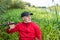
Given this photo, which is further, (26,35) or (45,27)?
(45,27)

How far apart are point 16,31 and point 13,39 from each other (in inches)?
31.1

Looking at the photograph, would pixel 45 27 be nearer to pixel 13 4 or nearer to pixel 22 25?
pixel 22 25

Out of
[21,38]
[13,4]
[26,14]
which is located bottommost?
[13,4]

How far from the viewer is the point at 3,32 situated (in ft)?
30.4

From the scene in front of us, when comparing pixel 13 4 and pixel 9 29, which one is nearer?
pixel 9 29

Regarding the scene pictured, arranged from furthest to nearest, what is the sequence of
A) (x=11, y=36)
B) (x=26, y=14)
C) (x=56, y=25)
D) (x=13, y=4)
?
(x=13, y=4) → (x=56, y=25) → (x=11, y=36) → (x=26, y=14)

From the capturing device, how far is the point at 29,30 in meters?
8.21

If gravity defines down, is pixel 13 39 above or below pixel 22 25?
below

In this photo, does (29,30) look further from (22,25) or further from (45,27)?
(45,27)

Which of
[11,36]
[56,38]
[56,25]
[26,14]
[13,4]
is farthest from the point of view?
[13,4]

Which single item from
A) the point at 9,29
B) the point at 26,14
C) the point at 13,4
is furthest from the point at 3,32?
the point at 13,4

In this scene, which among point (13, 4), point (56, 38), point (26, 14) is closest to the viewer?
point (26, 14)

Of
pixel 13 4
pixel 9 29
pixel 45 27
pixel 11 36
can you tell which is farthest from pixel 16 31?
pixel 13 4

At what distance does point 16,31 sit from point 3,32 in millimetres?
875
